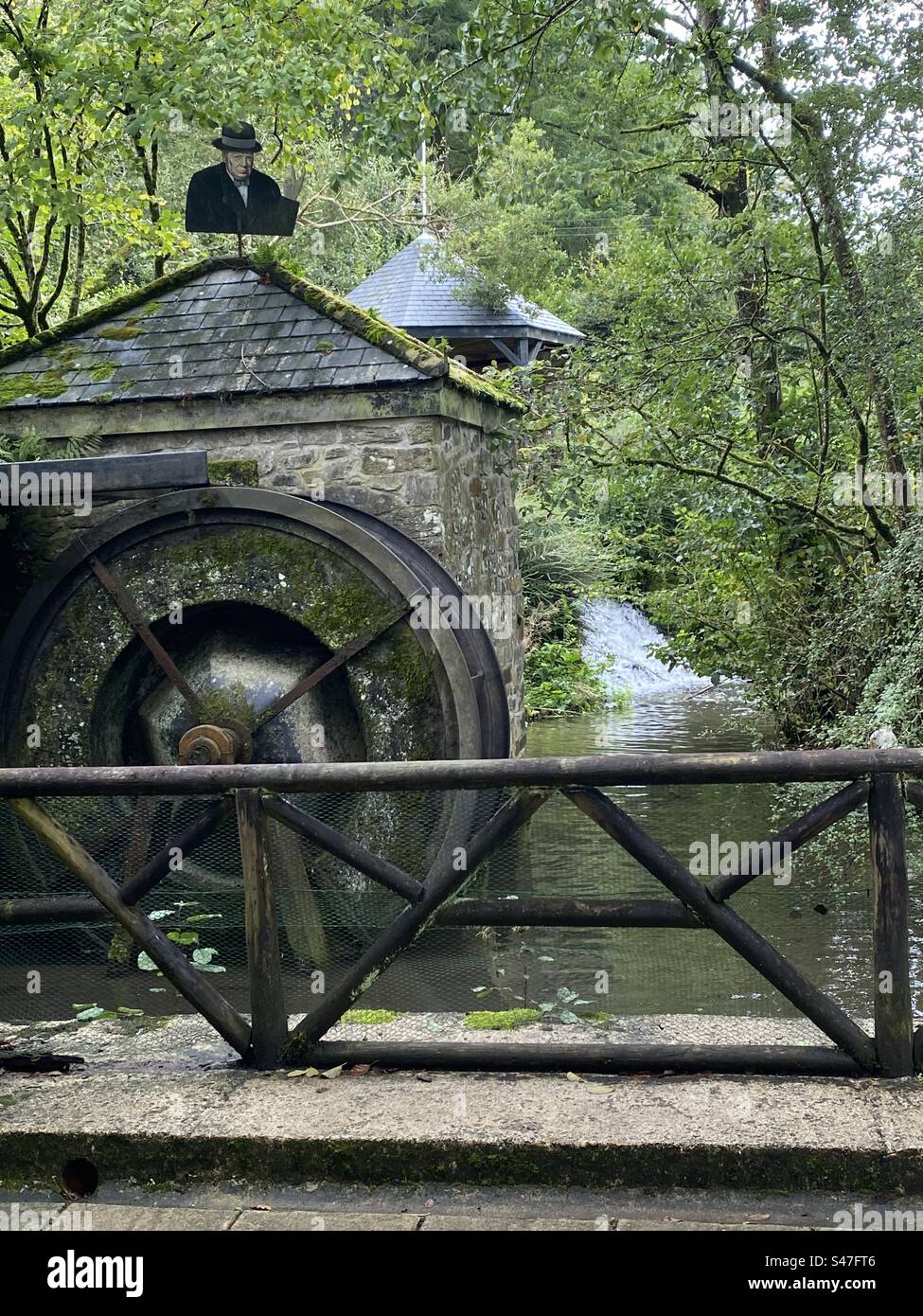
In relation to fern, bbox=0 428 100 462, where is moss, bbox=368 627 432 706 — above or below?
below

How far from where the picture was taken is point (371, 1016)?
3.46 m

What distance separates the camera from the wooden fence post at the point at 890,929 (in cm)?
288

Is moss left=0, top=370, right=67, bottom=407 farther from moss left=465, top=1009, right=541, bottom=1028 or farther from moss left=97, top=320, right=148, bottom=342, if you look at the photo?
moss left=465, top=1009, right=541, bottom=1028

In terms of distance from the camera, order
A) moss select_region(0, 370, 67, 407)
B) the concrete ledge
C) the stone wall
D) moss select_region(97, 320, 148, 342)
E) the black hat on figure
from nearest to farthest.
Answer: the concrete ledge → the stone wall → moss select_region(0, 370, 67, 407) → moss select_region(97, 320, 148, 342) → the black hat on figure

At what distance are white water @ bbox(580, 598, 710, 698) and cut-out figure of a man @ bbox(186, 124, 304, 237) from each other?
8.70 metres

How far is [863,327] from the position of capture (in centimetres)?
742

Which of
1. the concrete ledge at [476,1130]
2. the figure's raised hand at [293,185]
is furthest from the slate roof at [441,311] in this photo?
the concrete ledge at [476,1130]

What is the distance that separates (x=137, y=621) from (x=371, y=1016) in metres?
3.05

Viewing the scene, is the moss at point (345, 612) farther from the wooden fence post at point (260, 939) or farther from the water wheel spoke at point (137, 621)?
the wooden fence post at point (260, 939)

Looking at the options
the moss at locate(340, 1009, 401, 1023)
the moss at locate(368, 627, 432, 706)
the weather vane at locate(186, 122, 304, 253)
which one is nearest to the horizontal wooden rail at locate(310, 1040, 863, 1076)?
the moss at locate(340, 1009, 401, 1023)

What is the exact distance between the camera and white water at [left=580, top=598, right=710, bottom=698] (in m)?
15.2
